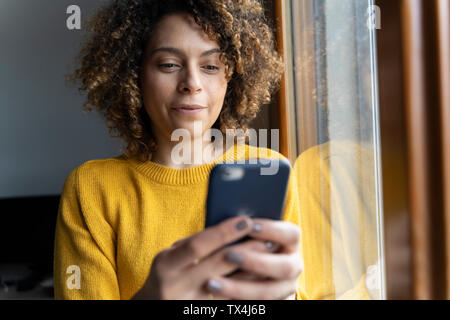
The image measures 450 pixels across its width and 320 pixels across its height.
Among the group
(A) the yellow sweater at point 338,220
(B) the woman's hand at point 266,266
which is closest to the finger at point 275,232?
(B) the woman's hand at point 266,266

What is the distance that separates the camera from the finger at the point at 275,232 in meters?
0.29

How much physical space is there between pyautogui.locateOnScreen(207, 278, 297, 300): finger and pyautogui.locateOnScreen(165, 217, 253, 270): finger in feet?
0.09

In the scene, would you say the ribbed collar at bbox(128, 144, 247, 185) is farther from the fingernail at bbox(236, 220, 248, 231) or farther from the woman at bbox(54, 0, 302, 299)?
the fingernail at bbox(236, 220, 248, 231)

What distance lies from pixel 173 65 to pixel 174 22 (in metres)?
0.06

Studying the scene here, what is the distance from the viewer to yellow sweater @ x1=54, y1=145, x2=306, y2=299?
17.9 inches

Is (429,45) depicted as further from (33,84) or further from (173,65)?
(33,84)

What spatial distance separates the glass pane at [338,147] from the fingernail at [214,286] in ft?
0.48

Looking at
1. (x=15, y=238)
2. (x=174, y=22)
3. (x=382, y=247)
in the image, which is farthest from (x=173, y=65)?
(x=15, y=238)

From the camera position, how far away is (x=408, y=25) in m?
0.27

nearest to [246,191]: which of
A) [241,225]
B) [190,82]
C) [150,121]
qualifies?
[241,225]

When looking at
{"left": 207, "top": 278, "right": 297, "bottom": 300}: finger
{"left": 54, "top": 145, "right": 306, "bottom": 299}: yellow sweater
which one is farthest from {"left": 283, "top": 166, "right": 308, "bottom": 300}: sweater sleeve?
{"left": 207, "top": 278, "right": 297, "bottom": 300}: finger

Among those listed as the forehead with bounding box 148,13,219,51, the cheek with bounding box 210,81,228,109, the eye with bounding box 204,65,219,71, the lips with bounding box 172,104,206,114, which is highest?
the forehead with bounding box 148,13,219,51

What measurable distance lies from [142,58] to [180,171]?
0.16m

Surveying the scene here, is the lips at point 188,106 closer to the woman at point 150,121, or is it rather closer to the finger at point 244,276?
the woman at point 150,121
